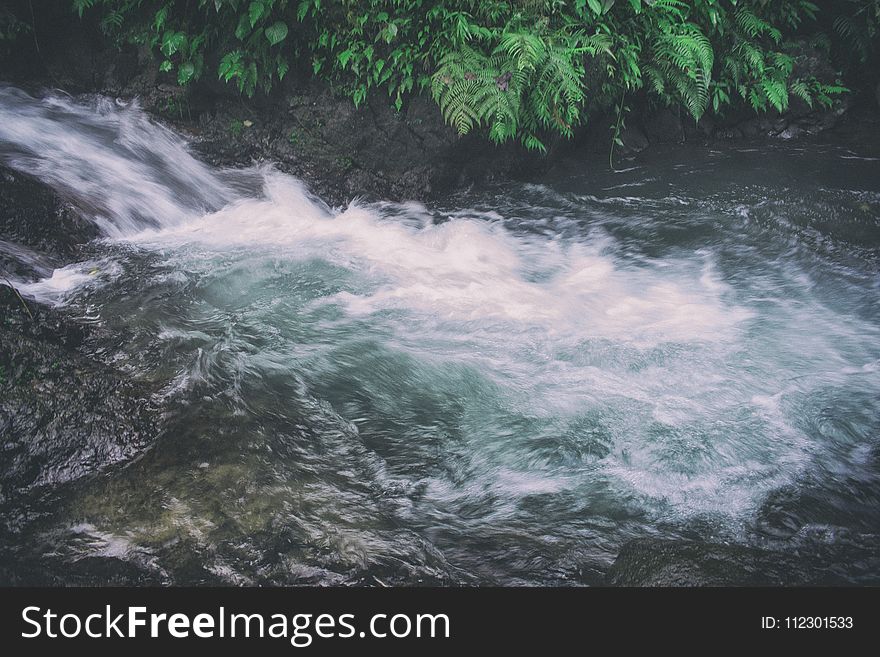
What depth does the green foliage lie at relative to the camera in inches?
230

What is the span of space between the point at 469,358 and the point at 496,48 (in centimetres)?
312

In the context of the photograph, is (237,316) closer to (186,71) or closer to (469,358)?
(469,358)

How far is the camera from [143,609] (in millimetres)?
2355

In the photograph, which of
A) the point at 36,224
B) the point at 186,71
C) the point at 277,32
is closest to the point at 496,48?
the point at 277,32

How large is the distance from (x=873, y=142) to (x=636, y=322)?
4.45 meters

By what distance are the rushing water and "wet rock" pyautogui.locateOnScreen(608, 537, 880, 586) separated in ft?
0.31

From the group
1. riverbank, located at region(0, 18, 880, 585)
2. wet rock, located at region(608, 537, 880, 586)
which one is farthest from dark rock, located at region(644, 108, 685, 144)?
wet rock, located at region(608, 537, 880, 586)

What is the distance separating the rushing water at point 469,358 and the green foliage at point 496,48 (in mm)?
793

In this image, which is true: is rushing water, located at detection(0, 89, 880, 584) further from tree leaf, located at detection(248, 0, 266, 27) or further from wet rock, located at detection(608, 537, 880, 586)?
tree leaf, located at detection(248, 0, 266, 27)

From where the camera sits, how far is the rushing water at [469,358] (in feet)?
9.32

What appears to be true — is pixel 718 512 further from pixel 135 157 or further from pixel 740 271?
pixel 135 157

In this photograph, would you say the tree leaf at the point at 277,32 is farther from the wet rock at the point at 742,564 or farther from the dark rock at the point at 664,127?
the wet rock at the point at 742,564

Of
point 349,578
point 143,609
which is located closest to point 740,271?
point 349,578

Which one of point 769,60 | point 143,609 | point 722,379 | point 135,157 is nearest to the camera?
point 143,609
